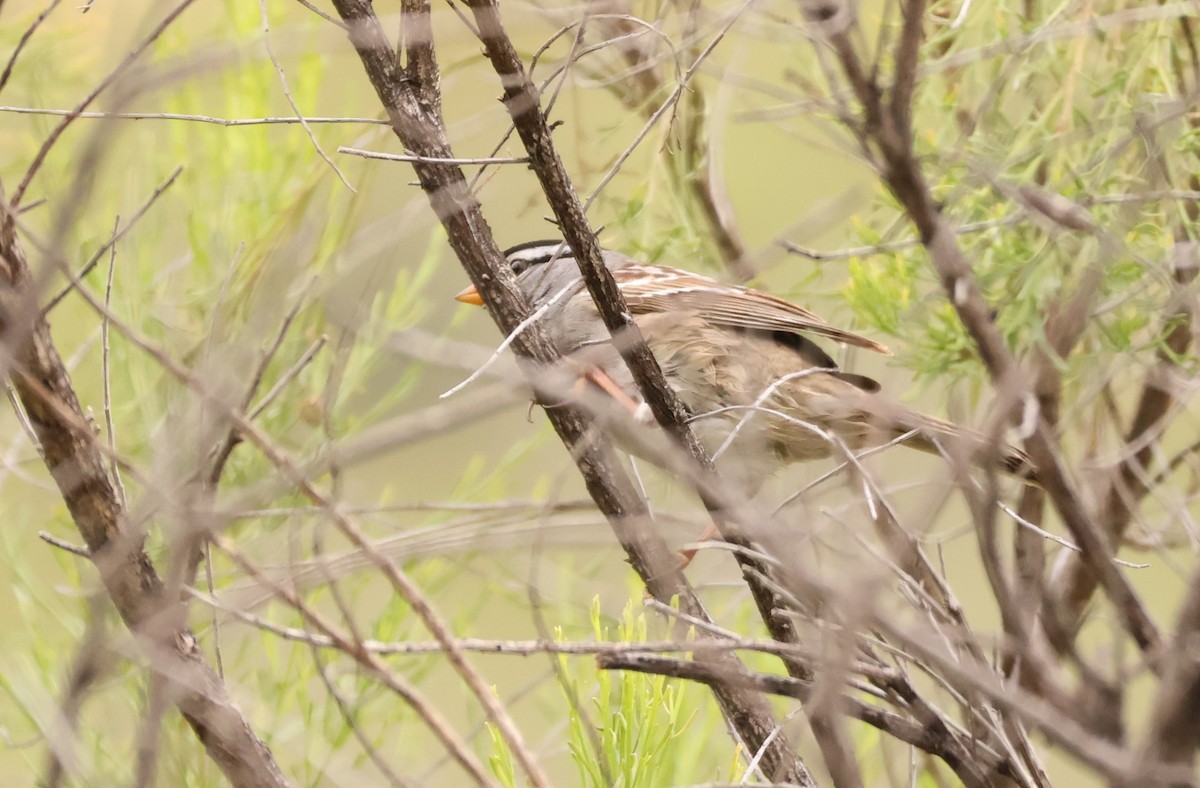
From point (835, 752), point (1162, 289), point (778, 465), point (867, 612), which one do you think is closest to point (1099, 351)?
point (1162, 289)

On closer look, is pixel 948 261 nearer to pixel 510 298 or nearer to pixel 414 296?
pixel 510 298

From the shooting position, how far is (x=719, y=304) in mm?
2996

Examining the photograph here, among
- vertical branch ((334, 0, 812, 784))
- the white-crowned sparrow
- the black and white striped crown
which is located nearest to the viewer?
vertical branch ((334, 0, 812, 784))

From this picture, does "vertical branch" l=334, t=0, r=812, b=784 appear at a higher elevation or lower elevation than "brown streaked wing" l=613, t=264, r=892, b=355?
lower

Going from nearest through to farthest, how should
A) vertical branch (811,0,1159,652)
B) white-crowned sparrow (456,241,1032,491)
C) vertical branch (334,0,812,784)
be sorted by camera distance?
vertical branch (811,0,1159,652)
vertical branch (334,0,812,784)
white-crowned sparrow (456,241,1032,491)

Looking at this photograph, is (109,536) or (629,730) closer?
(109,536)

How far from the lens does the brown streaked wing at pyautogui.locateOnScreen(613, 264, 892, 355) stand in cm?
292

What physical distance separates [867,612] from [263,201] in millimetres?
2325

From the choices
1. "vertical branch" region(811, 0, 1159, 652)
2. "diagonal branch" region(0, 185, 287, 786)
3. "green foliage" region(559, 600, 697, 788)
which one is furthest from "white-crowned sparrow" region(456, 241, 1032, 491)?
"diagonal branch" region(0, 185, 287, 786)

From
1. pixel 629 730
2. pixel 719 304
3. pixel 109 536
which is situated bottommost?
pixel 629 730

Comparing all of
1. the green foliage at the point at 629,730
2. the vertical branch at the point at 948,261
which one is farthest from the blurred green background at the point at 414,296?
the vertical branch at the point at 948,261

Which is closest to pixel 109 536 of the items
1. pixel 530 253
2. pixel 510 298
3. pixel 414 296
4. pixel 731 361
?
pixel 510 298

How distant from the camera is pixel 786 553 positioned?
95cm

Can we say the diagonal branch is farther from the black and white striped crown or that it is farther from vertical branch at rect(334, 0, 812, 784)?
the black and white striped crown
